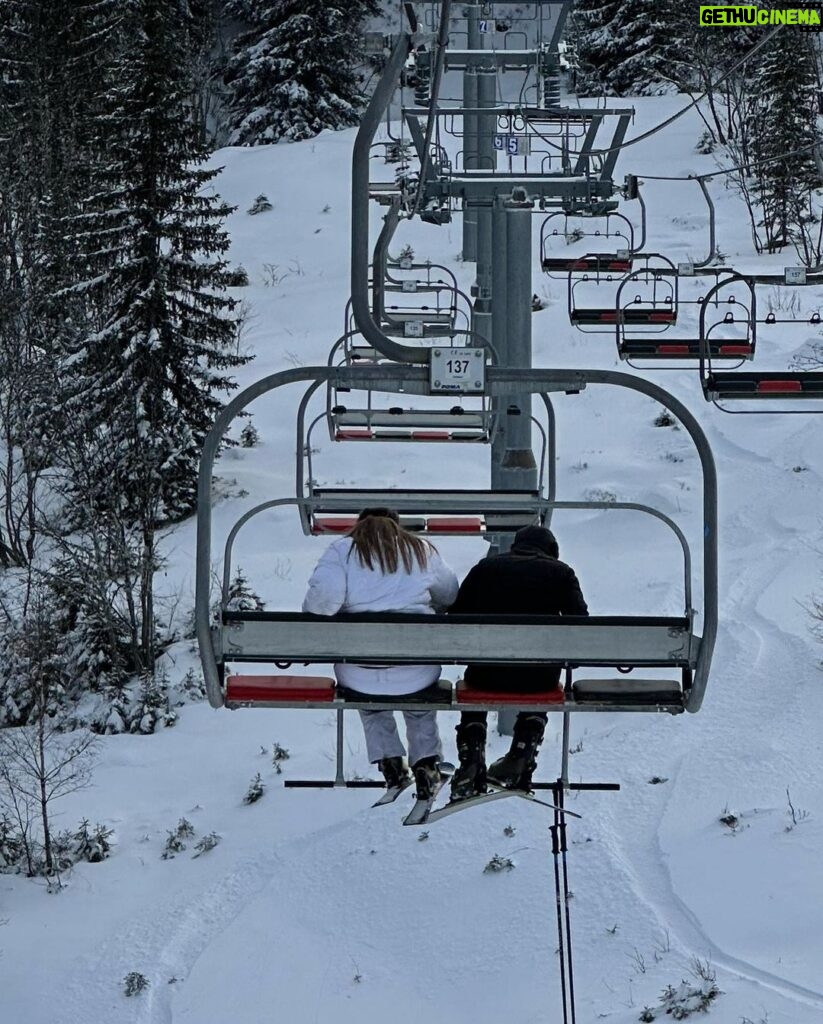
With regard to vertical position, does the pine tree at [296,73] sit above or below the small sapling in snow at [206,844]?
above

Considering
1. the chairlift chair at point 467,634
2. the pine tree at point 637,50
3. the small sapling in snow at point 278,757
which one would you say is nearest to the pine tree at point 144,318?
the small sapling in snow at point 278,757

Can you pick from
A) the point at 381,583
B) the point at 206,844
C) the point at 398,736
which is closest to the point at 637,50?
the point at 206,844

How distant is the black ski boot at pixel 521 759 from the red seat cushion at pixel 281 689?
2.87ft

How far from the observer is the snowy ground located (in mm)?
11383

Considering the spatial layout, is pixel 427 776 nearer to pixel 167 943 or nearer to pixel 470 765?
pixel 470 765

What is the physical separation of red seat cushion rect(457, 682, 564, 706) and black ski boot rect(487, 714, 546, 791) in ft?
1.45

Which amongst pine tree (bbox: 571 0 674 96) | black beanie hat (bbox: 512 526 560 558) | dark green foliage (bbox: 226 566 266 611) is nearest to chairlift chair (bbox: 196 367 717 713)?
black beanie hat (bbox: 512 526 560 558)

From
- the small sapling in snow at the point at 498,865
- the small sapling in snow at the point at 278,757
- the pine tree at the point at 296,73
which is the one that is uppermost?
the pine tree at the point at 296,73

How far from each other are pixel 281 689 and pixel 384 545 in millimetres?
709

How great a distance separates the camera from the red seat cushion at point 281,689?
234 inches

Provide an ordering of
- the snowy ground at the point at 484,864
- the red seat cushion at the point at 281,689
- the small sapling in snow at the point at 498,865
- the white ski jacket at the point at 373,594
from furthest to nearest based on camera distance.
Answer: the small sapling in snow at the point at 498,865 → the snowy ground at the point at 484,864 → the white ski jacket at the point at 373,594 → the red seat cushion at the point at 281,689

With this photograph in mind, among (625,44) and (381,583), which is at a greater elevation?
(625,44)

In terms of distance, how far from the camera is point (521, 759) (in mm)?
6527

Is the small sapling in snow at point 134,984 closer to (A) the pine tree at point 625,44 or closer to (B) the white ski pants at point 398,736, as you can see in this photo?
(B) the white ski pants at point 398,736
